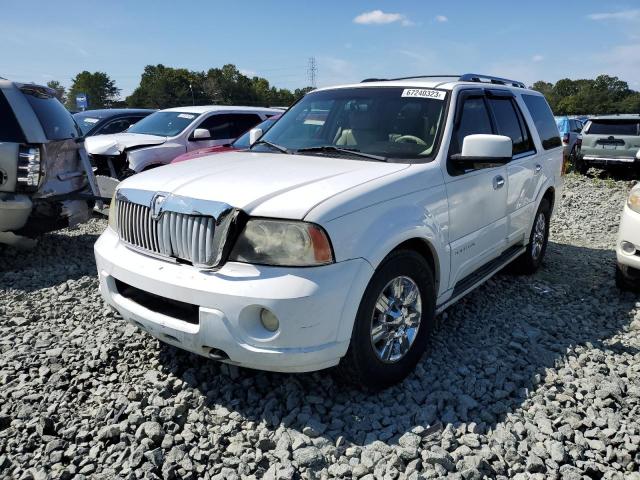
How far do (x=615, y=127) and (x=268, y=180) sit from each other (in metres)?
13.6

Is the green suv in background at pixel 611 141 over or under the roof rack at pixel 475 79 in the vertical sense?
under

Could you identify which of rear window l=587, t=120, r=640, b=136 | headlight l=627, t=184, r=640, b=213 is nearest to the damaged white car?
headlight l=627, t=184, r=640, b=213

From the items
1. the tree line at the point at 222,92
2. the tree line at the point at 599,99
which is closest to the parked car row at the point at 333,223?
the tree line at the point at 599,99

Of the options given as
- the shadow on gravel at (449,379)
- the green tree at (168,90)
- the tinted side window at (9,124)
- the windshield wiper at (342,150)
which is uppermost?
the green tree at (168,90)

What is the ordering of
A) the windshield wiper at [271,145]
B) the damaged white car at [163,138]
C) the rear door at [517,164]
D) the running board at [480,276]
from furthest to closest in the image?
1. the damaged white car at [163,138]
2. the rear door at [517,164]
3. the windshield wiper at [271,145]
4. the running board at [480,276]

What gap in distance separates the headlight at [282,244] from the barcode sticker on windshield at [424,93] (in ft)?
5.68

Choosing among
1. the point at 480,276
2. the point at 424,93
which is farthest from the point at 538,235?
the point at 424,93

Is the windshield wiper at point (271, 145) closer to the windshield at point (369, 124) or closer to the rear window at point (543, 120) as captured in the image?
the windshield at point (369, 124)

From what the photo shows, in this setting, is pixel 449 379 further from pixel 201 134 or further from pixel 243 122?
pixel 243 122

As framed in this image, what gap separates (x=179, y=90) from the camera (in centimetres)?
7850

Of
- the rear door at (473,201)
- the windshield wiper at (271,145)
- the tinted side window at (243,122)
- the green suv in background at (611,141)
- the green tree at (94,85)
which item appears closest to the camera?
the rear door at (473,201)

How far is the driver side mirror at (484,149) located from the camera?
3160 mm

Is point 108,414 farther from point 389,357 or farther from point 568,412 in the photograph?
point 568,412

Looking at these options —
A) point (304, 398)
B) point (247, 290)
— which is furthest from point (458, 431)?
point (247, 290)
